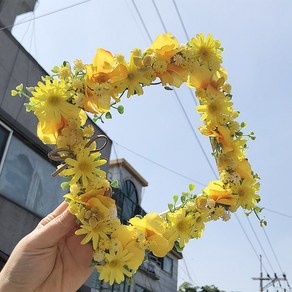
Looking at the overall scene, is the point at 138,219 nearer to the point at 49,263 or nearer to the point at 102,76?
the point at 49,263

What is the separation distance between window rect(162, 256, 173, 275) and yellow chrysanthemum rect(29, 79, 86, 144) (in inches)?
704

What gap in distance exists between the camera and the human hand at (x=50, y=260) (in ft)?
5.22

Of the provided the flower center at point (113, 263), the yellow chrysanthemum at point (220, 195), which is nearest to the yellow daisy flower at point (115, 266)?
the flower center at point (113, 263)

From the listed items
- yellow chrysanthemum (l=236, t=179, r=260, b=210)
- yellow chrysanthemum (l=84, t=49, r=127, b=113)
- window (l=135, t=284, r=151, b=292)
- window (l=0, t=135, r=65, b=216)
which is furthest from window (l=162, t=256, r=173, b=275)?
yellow chrysanthemum (l=84, t=49, r=127, b=113)

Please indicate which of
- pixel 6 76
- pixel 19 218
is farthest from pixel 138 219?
pixel 6 76

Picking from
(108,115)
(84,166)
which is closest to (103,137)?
(108,115)

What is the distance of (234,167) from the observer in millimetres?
2059

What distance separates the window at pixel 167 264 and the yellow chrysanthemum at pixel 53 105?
1789 centimetres

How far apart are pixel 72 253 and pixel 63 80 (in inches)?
28.5

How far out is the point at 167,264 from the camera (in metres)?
19.4

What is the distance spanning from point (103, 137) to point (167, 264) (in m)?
18.5

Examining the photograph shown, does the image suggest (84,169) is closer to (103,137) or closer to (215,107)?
(103,137)

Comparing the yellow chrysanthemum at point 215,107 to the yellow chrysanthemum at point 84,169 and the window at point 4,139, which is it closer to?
the yellow chrysanthemum at point 84,169

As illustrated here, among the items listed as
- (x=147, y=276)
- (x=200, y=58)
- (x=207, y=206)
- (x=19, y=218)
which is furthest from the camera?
(x=147, y=276)
